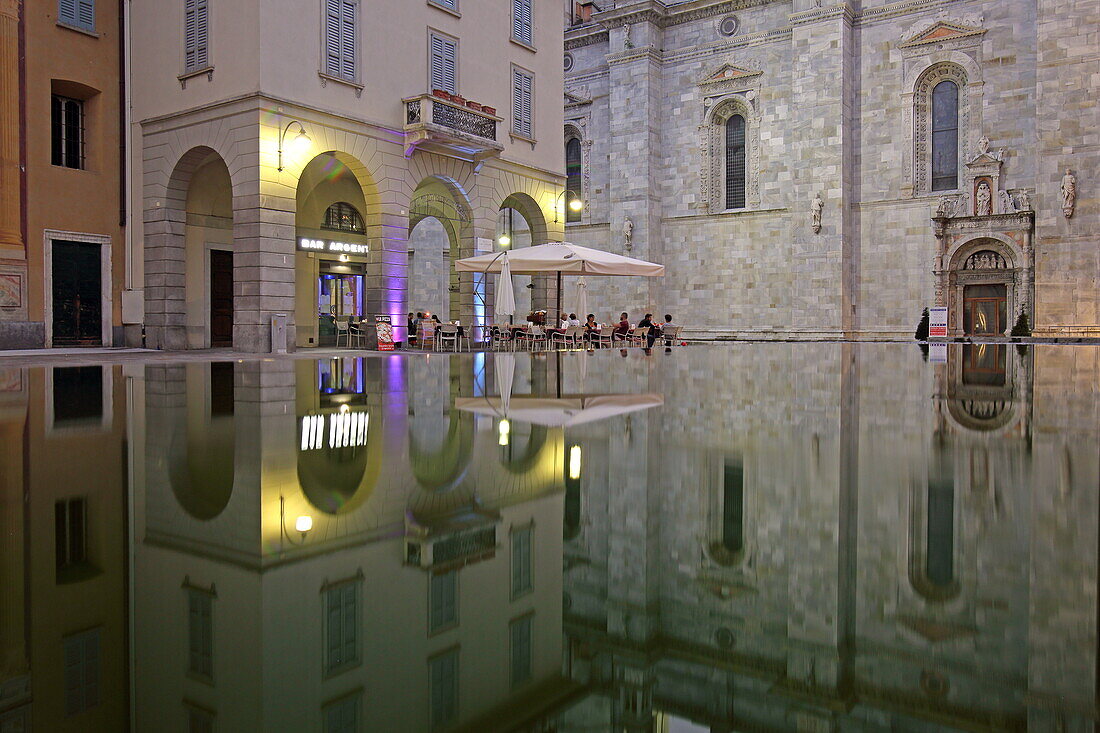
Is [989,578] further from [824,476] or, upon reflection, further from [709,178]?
[709,178]

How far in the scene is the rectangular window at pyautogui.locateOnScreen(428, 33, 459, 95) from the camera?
23.0m

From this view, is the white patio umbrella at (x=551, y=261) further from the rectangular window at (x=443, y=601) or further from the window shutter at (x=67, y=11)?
the rectangular window at (x=443, y=601)

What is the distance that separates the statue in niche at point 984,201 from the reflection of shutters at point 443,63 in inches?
740

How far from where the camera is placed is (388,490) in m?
3.23

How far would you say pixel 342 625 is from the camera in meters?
1.72

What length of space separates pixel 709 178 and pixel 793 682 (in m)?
35.8

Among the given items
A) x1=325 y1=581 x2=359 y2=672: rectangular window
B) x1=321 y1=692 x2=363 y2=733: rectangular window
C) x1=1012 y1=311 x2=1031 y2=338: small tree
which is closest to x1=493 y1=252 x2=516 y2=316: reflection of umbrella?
x1=1012 y1=311 x2=1031 y2=338: small tree

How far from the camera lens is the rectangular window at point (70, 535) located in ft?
7.18

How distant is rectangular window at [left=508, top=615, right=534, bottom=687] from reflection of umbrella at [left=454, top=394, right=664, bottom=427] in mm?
3775

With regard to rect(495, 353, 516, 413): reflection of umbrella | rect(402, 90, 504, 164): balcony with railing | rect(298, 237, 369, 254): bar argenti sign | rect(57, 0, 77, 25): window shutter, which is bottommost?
rect(495, 353, 516, 413): reflection of umbrella

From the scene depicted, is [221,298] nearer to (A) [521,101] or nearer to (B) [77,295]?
(B) [77,295]

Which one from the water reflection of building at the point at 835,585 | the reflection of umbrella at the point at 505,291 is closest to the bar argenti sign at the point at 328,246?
the reflection of umbrella at the point at 505,291

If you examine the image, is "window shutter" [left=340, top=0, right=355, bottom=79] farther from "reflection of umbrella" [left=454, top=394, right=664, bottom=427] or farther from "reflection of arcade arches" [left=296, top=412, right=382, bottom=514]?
"reflection of arcade arches" [left=296, top=412, right=382, bottom=514]

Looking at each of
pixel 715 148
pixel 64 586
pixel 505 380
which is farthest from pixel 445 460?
pixel 715 148
